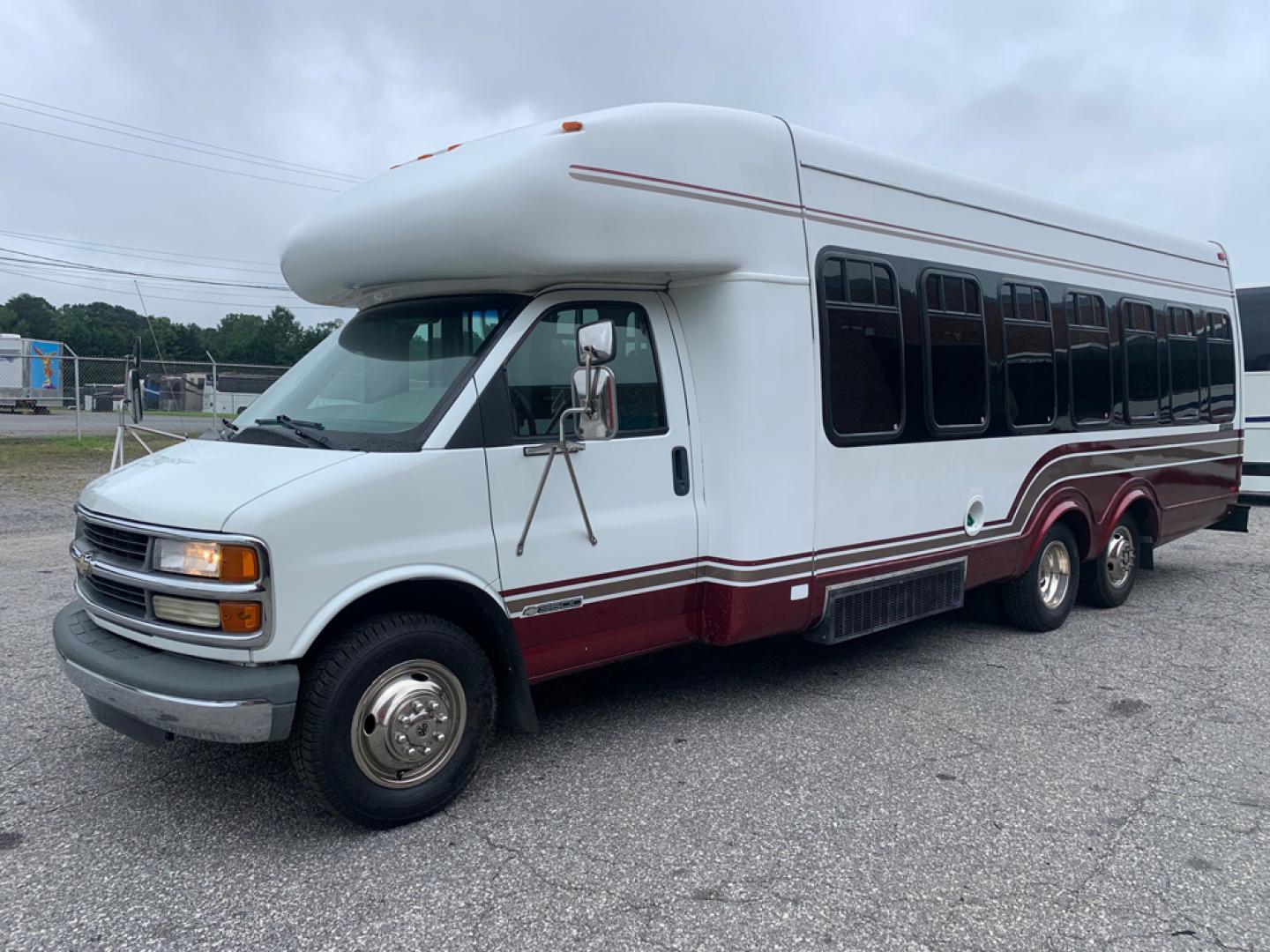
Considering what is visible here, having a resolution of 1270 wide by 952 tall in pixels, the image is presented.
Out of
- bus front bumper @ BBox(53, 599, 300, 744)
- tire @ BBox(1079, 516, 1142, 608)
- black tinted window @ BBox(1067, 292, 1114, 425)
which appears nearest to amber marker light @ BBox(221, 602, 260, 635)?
bus front bumper @ BBox(53, 599, 300, 744)

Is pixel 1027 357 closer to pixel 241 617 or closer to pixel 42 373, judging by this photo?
pixel 241 617

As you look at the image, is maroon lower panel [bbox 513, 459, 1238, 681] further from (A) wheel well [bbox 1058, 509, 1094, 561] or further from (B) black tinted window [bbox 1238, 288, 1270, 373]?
(B) black tinted window [bbox 1238, 288, 1270, 373]

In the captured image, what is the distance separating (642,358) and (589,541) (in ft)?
3.07

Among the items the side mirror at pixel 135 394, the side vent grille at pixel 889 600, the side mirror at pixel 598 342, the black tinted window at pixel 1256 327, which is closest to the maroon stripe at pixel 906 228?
the side mirror at pixel 598 342

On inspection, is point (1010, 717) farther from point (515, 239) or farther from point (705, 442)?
point (515, 239)

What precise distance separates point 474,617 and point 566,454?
2.58 ft

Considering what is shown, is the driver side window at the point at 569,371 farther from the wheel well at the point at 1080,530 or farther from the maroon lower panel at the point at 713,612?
the wheel well at the point at 1080,530

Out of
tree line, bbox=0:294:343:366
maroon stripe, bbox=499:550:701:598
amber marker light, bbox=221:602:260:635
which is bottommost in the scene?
maroon stripe, bbox=499:550:701:598

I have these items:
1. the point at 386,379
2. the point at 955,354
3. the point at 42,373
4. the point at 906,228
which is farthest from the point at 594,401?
the point at 42,373

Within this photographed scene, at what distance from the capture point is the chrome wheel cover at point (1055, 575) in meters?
6.84

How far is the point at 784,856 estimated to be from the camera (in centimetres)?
354

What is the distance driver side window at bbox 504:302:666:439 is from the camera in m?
4.04

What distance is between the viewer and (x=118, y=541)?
3652 millimetres

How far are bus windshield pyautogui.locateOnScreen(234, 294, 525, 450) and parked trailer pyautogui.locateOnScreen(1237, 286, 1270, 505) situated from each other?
28.5 ft
